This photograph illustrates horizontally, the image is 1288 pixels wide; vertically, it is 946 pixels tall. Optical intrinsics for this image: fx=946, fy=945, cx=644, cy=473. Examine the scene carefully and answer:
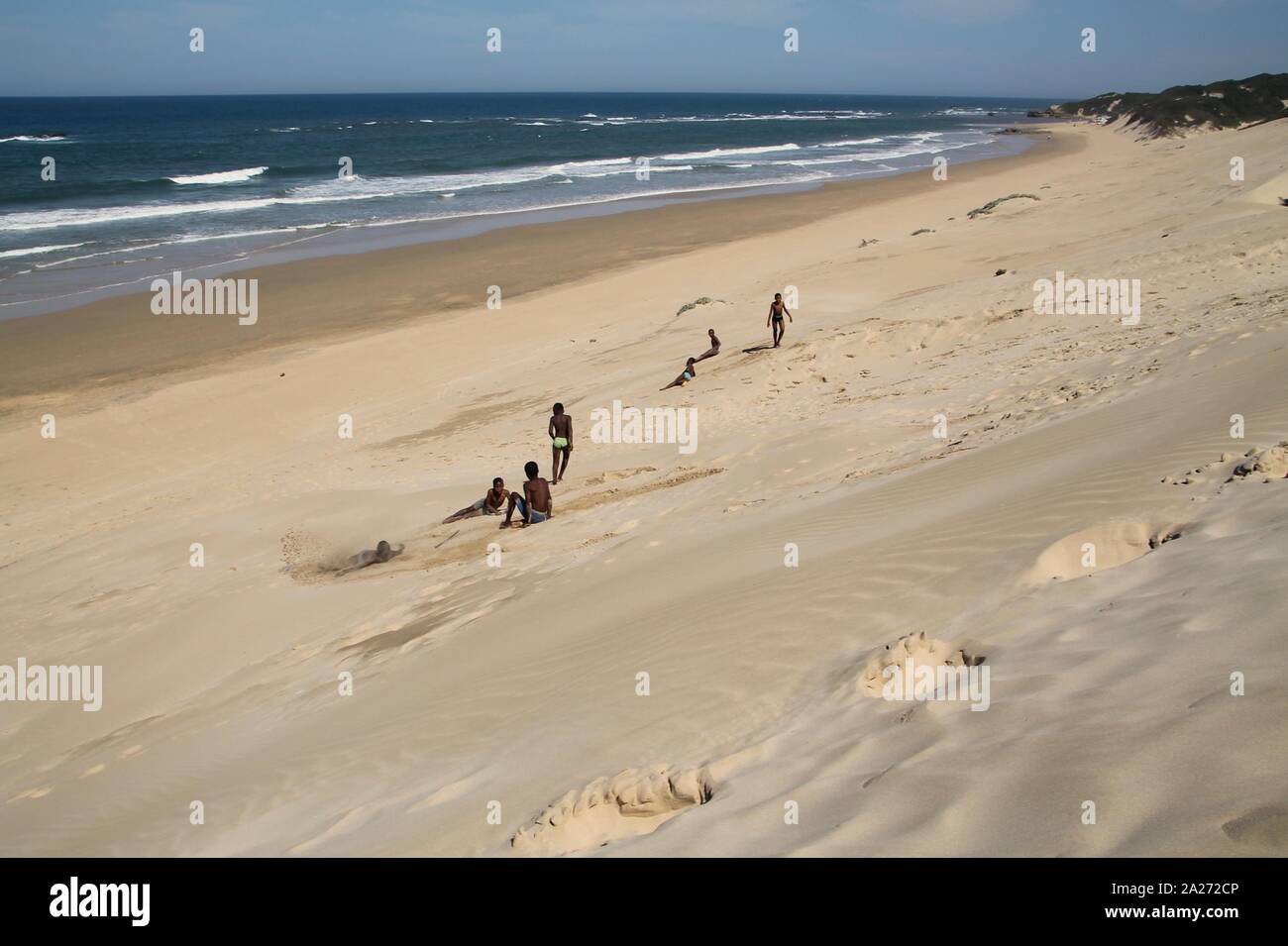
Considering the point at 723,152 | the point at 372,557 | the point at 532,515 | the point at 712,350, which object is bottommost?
the point at 372,557

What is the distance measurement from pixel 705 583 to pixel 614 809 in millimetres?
2730

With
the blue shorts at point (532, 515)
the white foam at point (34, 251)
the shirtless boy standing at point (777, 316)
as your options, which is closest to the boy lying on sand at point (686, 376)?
the shirtless boy standing at point (777, 316)

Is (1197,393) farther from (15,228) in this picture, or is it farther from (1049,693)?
(15,228)

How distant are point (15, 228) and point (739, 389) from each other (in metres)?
31.0

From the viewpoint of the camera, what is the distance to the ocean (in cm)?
3005

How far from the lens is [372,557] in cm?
1021

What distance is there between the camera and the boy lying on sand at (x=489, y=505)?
10555 mm

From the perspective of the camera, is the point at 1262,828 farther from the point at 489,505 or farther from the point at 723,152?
the point at 723,152

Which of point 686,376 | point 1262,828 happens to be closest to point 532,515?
point 686,376

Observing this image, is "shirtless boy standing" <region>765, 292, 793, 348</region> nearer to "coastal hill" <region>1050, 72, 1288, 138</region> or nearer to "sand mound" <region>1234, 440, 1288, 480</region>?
"sand mound" <region>1234, 440, 1288, 480</region>

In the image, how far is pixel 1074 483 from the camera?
6.41m

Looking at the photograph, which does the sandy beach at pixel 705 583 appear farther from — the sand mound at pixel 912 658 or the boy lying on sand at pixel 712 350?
the boy lying on sand at pixel 712 350
